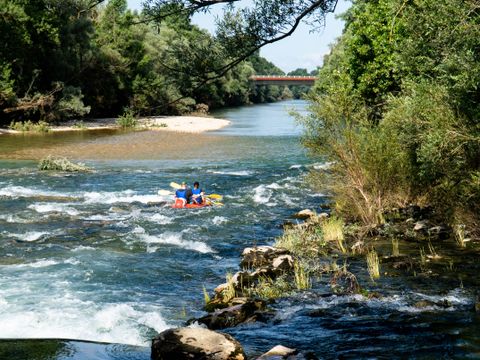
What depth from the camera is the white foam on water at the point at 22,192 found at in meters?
22.0

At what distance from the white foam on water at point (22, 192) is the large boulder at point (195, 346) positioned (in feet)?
50.7

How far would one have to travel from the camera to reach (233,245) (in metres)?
15.8

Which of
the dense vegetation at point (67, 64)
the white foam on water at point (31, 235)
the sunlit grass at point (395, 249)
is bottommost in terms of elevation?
the white foam on water at point (31, 235)

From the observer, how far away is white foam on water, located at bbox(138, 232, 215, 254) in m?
15.3

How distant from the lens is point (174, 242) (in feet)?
52.3

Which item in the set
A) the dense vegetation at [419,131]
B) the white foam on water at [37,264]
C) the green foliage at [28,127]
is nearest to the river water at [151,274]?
the white foam on water at [37,264]

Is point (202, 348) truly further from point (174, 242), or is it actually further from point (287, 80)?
point (287, 80)

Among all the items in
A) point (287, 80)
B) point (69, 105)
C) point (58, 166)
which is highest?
point (287, 80)

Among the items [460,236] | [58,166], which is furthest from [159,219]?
[58,166]

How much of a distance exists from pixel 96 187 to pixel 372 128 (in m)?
12.1

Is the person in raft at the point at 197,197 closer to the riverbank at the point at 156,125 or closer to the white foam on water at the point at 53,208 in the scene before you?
the white foam on water at the point at 53,208

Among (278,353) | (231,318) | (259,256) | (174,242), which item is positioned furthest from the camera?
(174,242)

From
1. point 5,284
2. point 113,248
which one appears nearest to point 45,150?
point 113,248

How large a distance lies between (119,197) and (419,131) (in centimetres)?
1221
